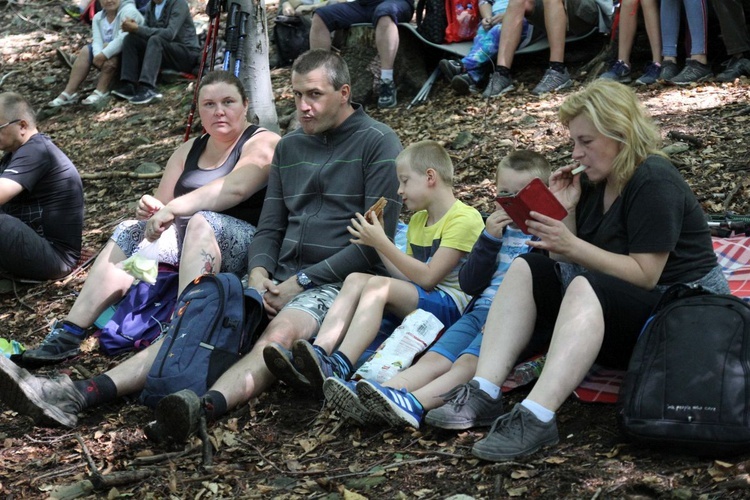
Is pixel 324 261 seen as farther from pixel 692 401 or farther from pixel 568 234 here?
pixel 692 401

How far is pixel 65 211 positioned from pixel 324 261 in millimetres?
2462

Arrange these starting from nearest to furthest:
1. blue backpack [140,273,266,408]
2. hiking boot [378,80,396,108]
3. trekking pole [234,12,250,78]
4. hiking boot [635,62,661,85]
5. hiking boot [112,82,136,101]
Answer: blue backpack [140,273,266,408]
trekking pole [234,12,250,78]
hiking boot [635,62,661,85]
hiking boot [378,80,396,108]
hiking boot [112,82,136,101]

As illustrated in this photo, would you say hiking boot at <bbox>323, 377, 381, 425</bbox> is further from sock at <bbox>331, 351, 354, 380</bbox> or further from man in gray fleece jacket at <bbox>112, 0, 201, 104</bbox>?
man in gray fleece jacket at <bbox>112, 0, 201, 104</bbox>

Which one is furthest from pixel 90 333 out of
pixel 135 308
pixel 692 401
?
pixel 692 401

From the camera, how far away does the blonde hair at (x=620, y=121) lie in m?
3.42

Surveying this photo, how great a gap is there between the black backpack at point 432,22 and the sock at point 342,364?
5.16 m

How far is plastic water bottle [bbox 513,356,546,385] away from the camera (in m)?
3.78

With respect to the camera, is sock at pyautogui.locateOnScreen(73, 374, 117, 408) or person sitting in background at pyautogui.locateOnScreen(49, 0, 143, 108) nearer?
sock at pyautogui.locateOnScreen(73, 374, 117, 408)

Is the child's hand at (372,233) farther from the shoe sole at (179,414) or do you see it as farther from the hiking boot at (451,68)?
the hiking boot at (451,68)

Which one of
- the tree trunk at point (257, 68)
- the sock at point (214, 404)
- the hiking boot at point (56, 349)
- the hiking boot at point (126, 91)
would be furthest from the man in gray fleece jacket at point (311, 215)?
the hiking boot at point (126, 91)

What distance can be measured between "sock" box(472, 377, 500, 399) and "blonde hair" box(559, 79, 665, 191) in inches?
36.5

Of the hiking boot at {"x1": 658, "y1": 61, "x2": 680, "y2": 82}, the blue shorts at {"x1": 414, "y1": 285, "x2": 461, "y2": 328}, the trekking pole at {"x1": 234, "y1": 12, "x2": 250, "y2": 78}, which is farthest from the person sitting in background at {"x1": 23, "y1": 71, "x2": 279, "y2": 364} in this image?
the hiking boot at {"x1": 658, "y1": 61, "x2": 680, "y2": 82}

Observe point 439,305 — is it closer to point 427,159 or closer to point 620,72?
point 427,159

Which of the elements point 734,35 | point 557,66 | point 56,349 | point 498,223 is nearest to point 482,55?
point 557,66
